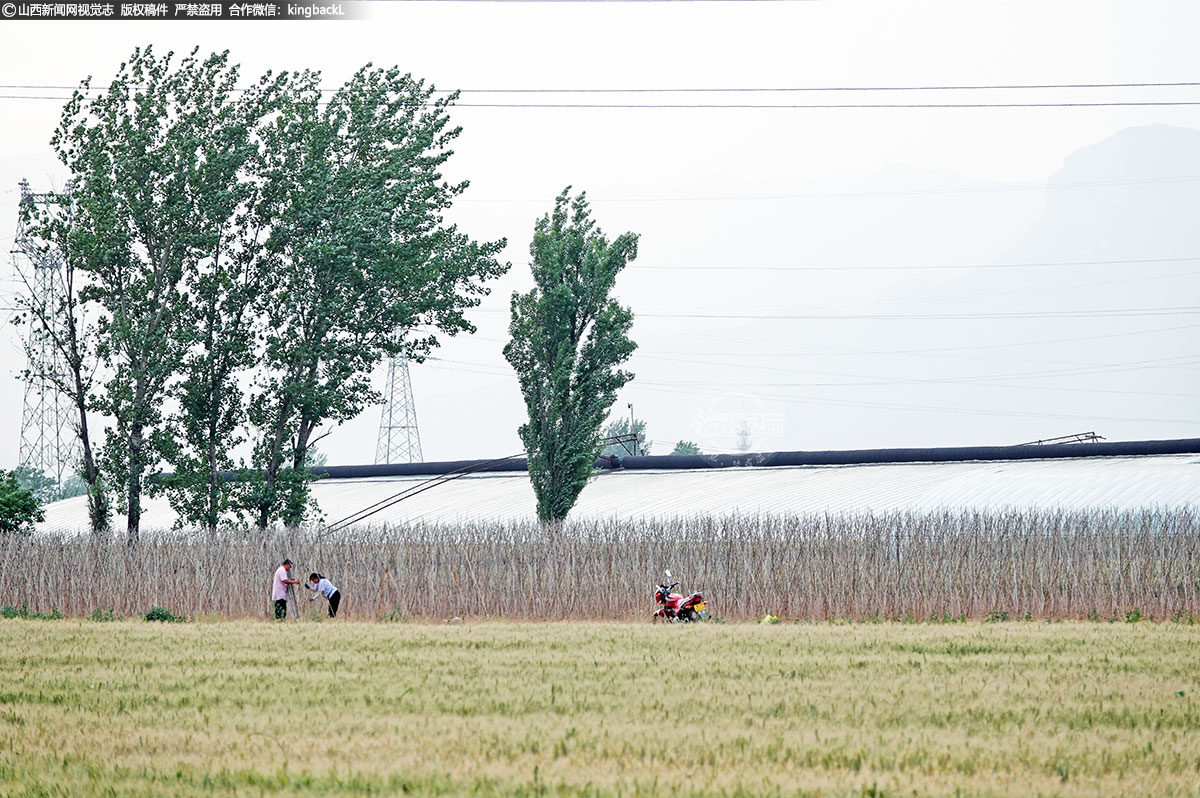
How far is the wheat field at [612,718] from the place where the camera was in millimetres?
8344

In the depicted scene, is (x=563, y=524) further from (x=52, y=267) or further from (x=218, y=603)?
(x=52, y=267)

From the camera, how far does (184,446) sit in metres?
32.0

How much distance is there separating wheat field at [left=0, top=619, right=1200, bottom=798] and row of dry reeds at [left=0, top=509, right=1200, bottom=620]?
19.4ft

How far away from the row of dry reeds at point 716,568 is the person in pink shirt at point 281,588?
66.3 inches

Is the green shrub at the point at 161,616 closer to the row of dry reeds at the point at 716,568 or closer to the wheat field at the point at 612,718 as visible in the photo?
the row of dry reeds at the point at 716,568

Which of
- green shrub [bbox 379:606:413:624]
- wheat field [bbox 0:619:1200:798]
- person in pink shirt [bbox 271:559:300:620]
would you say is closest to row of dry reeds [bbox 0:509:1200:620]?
green shrub [bbox 379:606:413:624]

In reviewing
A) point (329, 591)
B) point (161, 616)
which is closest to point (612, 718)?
point (329, 591)

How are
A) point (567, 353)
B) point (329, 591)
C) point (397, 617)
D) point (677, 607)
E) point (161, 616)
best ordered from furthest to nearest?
point (567, 353) < point (161, 616) < point (397, 617) < point (329, 591) < point (677, 607)

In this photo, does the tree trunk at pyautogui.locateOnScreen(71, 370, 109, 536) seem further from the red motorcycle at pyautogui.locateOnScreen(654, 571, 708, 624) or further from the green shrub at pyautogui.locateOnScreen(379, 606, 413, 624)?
the red motorcycle at pyautogui.locateOnScreen(654, 571, 708, 624)

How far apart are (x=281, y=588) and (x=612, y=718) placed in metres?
15.3

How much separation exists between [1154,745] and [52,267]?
31.1 meters

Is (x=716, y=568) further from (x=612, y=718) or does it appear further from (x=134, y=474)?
(x=134, y=474)

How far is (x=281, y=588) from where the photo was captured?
24.6 m

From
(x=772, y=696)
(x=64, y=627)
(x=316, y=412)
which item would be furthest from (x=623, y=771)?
(x=316, y=412)
